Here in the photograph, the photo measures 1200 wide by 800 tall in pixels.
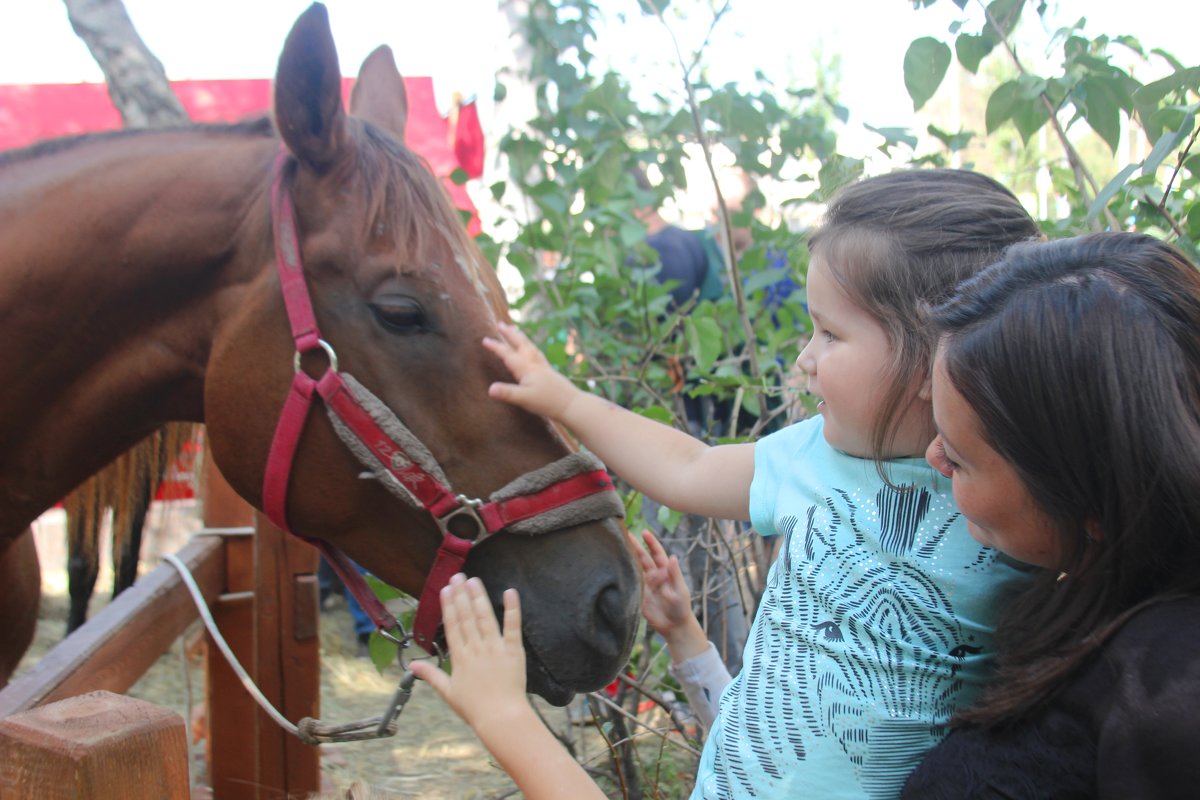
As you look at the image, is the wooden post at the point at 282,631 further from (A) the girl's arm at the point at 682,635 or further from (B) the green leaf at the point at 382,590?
(A) the girl's arm at the point at 682,635

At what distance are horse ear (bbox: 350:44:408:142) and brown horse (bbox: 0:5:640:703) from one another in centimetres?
37

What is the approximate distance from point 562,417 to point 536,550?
0.23 metres

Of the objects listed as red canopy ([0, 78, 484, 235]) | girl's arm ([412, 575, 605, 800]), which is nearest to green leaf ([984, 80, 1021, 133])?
girl's arm ([412, 575, 605, 800])

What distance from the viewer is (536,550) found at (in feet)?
4.99

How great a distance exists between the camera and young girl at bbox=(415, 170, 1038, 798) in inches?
41.1

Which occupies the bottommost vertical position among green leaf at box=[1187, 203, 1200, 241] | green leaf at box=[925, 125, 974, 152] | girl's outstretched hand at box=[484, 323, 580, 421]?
girl's outstretched hand at box=[484, 323, 580, 421]

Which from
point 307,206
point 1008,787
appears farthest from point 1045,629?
point 307,206

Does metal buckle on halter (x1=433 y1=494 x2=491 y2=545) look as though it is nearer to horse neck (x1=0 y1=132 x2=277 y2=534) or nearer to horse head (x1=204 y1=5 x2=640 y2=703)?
horse head (x1=204 y1=5 x2=640 y2=703)

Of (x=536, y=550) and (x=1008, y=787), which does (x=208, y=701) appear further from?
(x=1008, y=787)

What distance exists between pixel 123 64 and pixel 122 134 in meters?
1.31

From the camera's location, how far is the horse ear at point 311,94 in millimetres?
1504

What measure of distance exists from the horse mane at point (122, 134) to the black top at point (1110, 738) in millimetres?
1528

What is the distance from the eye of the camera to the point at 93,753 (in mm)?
814

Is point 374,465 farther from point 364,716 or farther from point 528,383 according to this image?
point 364,716
